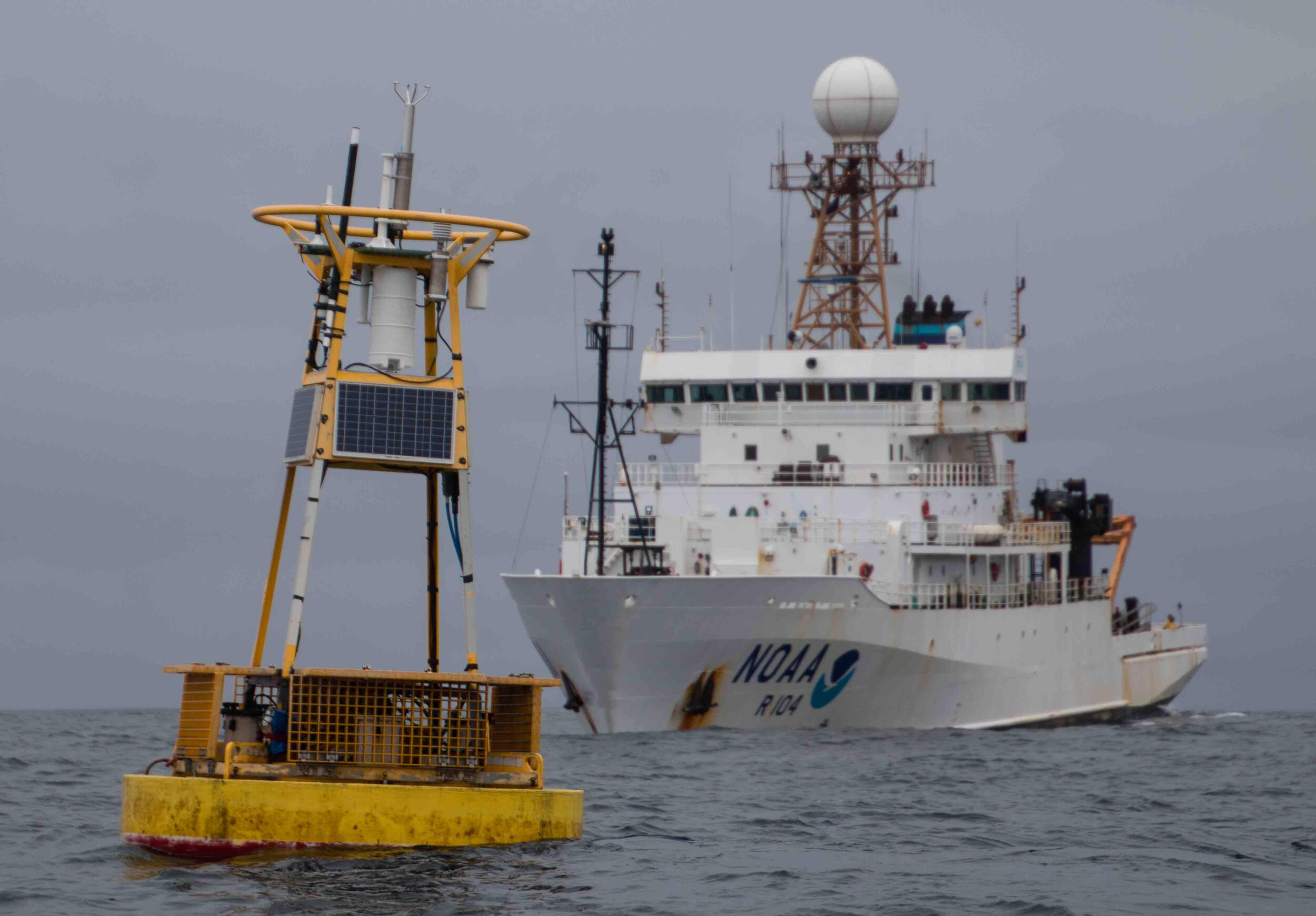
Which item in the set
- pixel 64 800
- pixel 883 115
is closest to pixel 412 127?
pixel 64 800

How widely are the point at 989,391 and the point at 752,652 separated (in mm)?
10809

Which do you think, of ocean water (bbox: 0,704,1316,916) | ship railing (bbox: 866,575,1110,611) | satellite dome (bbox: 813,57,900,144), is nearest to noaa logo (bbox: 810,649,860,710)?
ship railing (bbox: 866,575,1110,611)

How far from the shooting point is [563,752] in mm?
31281

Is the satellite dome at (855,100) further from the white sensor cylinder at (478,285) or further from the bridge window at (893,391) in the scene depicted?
the white sensor cylinder at (478,285)

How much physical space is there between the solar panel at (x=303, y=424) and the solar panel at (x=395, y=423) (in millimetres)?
203

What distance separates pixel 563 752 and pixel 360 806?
14.7 meters

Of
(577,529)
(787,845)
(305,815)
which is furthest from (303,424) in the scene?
(577,529)

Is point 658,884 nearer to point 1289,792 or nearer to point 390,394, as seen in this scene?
point 390,394

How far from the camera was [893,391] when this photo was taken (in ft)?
138

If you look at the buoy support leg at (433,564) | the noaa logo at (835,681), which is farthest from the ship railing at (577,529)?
the buoy support leg at (433,564)

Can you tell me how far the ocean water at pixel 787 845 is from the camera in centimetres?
1558

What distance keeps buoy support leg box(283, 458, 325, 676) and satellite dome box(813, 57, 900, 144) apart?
3236cm

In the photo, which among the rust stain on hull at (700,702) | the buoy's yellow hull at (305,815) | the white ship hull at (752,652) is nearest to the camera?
the buoy's yellow hull at (305,815)

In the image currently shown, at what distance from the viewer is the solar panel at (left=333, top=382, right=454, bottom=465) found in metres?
17.2
